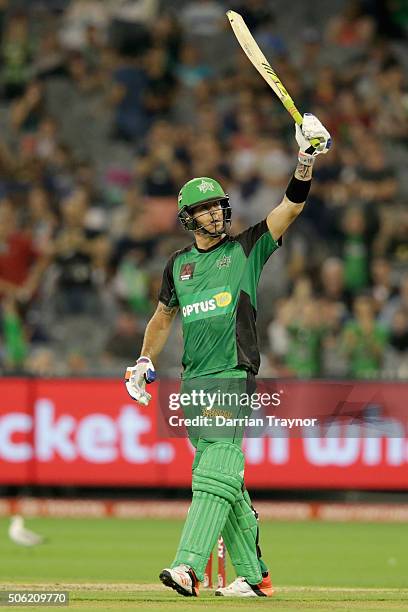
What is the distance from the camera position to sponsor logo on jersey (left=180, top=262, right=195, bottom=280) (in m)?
7.84

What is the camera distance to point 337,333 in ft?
50.4

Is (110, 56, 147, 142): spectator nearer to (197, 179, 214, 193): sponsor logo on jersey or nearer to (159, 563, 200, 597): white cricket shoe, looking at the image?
(197, 179, 214, 193): sponsor logo on jersey

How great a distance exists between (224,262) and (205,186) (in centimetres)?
43

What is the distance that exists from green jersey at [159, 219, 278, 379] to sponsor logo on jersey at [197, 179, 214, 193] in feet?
0.98

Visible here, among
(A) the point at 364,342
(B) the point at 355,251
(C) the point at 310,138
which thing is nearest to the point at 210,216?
(C) the point at 310,138

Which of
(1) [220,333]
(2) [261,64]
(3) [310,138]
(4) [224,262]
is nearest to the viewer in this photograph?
(3) [310,138]

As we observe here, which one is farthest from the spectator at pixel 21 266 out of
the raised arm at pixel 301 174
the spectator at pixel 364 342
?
the raised arm at pixel 301 174

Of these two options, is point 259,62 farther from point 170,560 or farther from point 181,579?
point 170,560

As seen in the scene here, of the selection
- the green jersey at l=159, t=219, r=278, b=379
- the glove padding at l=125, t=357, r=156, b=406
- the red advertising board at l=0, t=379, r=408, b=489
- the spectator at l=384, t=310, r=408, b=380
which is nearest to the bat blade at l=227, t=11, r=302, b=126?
the green jersey at l=159, t=219, r=278, b=379

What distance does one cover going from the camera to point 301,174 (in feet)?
24.5

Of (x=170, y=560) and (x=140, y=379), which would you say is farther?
(x=170, y=560)

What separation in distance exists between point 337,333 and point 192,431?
7772mm

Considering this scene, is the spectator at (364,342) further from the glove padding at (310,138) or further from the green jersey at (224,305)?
the glove padding at (310,138)

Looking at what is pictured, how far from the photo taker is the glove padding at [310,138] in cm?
733
